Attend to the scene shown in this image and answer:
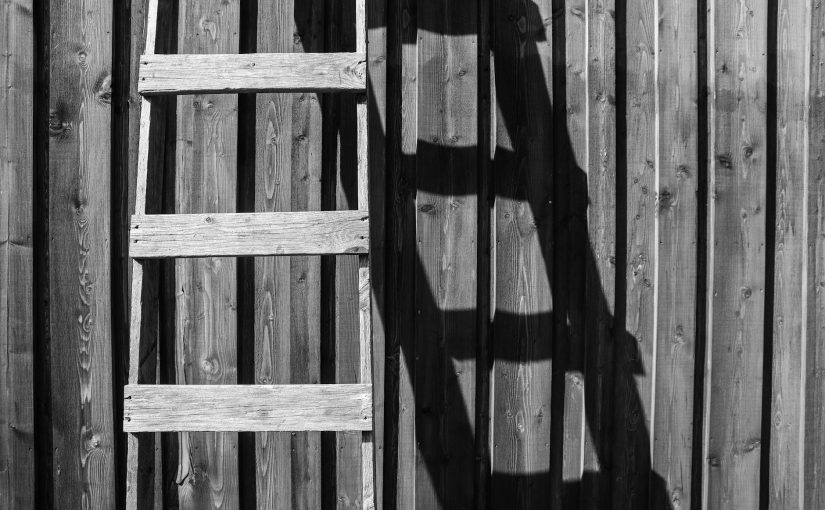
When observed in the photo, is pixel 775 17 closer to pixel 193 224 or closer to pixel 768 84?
pixel 768 84

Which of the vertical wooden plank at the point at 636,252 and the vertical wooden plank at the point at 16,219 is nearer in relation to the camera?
the vertical wooden plank at the point at 16,219

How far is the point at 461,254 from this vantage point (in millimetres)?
2604

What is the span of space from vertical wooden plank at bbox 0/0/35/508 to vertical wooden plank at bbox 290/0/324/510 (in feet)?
3.57

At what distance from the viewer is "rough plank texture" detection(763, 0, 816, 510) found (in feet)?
8.88

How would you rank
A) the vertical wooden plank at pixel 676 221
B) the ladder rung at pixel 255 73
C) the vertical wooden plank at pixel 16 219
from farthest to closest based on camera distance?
the vertical wooden plank at pixel 676 221, the vertical wooden plank at pixel 16 219, the ladder rung at pixel 255 73

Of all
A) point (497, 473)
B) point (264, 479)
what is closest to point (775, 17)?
point (497, 473)

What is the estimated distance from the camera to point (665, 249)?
2.65m

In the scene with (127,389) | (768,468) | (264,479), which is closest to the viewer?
(127,389)

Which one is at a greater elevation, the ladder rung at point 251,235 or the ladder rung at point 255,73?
the ladder rung at point 255,73

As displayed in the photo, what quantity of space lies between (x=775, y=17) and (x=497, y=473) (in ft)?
7.71

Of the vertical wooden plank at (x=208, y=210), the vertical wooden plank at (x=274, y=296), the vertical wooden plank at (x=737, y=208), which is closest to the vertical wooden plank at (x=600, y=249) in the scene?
the vertical wooden plank at (x=737, y=208)

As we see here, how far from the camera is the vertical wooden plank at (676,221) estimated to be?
2.65 metres

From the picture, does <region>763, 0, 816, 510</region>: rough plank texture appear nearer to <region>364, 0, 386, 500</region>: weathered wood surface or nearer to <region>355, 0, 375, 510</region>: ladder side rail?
<region>364, 0, 386, 500</region>: weathered wood surface

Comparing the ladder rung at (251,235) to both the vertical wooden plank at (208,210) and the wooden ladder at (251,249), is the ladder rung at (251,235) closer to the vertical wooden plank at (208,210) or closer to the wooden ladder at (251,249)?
the wooden ladder at (251,249)
